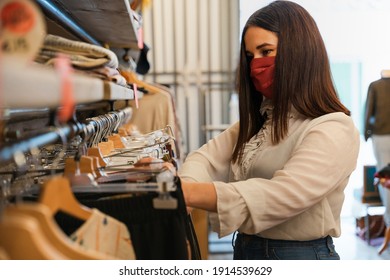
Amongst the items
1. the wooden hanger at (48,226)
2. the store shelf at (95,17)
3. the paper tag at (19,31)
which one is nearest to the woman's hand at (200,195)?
the wooden hanger at (48,226)

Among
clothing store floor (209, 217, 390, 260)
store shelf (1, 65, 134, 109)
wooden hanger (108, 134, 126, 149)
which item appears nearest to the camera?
store shelf (1, 65, 134, 109)

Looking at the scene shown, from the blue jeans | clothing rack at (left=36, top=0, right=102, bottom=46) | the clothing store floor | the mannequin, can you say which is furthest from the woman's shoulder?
the mannequin

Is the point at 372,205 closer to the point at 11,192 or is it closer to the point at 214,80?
the point at 214,80

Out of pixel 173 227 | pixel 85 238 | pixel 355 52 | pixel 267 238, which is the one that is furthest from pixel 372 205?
pixel 85 238

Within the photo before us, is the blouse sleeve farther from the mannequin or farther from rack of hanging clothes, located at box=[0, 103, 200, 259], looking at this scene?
the mannequin

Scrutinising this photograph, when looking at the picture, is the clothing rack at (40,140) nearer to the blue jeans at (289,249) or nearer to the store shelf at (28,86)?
the store shelf at (28,86)

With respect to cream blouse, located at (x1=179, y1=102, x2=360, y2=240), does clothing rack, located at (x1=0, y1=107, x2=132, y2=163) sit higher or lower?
higher

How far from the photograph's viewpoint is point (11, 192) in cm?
78

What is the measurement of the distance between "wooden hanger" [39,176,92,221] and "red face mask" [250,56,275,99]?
25.8 inches

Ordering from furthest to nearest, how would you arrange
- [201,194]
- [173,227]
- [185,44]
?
1. [185,44]
2. [201,194]
3. [173,227]

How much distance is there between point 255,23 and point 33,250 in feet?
2.76

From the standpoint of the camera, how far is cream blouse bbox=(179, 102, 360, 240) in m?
0.95
